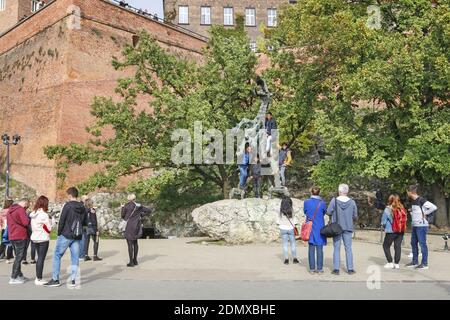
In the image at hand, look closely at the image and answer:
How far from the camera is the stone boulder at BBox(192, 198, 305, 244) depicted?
14008 millimetres

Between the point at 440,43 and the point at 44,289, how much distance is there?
16.7 m

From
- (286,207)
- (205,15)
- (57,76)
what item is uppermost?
(205,15)

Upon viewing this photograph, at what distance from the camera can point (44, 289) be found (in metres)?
7.63

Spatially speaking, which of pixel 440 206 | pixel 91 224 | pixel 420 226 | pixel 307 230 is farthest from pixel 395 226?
pixel 440 206

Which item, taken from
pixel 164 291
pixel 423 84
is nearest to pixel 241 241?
pixel 164 291

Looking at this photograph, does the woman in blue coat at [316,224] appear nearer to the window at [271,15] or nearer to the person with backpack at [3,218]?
the person with backpack at [3,218]

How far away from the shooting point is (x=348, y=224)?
28.7 ft

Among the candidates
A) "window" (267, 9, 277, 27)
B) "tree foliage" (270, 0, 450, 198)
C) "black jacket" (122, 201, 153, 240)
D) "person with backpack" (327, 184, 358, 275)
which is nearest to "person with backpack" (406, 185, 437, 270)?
"person with backpack" (327, 184, 358, 275)

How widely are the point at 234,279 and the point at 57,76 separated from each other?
77.9 feet

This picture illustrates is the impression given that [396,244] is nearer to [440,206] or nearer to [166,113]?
[440,206]

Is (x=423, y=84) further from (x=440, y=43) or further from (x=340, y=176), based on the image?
(x=340, y=176)

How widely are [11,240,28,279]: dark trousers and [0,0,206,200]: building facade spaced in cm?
1868

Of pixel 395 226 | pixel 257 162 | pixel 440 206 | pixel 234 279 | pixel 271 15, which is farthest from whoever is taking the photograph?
pixel 271 15

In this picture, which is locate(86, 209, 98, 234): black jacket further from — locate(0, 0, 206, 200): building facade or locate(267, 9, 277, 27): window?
locate(267, 9, 277, 27): window
